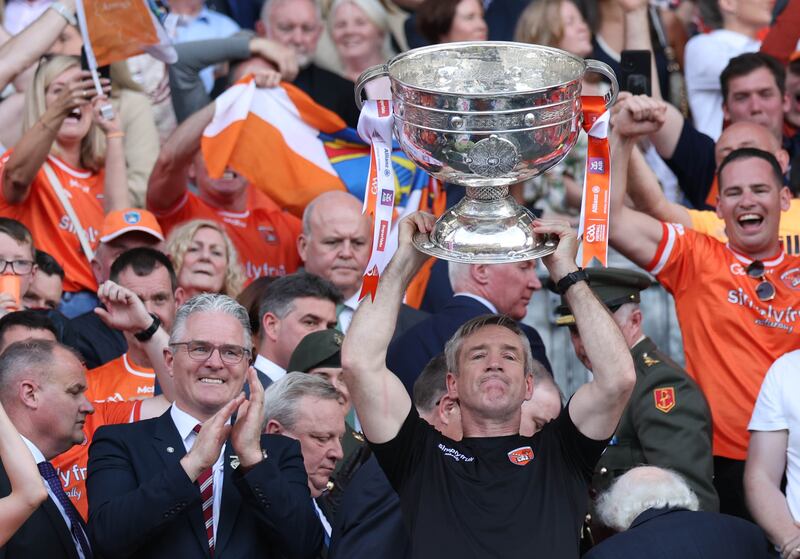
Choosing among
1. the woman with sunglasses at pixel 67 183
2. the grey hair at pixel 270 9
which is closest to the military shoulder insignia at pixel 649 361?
the woman with sunglasses at pixel 67 183

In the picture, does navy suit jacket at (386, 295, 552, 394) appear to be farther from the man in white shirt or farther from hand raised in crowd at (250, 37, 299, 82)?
hand raised in crowd at (250, 37, 299, 82)

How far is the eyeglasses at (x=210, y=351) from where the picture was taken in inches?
229

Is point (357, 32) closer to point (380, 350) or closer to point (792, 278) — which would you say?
point (792, 278)

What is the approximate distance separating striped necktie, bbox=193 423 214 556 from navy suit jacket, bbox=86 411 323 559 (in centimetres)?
3

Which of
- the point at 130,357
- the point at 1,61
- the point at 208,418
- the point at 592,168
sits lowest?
the point at 130,357

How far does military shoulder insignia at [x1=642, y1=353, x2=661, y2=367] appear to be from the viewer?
670 cm

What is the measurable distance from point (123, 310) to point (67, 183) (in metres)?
1.71

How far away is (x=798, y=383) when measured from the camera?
256 inches

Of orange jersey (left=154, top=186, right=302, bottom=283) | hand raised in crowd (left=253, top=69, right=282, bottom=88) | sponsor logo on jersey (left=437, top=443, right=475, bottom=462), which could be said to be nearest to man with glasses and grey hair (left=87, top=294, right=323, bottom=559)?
sponsor logo on jersey (left=437, top=443, right=475, bottom=462)

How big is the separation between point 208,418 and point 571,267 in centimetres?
149

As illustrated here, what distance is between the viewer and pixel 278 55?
898 centimetres

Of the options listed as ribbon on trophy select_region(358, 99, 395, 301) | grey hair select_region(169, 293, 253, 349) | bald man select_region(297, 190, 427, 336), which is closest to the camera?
ribbon on trophy select_region(358, 99, 395, 301)

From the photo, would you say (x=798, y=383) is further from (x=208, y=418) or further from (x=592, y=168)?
(x=208, y=418)

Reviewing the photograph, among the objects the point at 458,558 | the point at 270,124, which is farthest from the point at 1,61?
the point at 458,558
